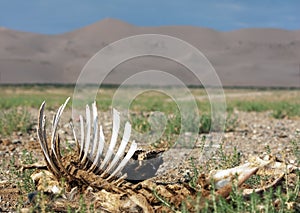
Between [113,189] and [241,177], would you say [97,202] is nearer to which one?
[113,189]

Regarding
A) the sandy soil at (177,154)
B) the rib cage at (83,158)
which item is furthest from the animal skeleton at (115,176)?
the sandy soil at (177,154)

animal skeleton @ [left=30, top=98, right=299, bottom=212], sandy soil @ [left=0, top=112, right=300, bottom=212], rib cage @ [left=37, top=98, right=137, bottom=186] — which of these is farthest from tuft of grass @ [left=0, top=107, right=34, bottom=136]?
rib cage @ [left=37, top=98, right=137, bottom=186]

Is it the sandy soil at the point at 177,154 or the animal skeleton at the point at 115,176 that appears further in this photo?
the sandy soil at the point at 177,154

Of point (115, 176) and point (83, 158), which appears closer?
point (115, 176)

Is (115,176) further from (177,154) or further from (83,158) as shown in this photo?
(177,154)

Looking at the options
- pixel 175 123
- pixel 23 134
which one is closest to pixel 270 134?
pixel 175 123

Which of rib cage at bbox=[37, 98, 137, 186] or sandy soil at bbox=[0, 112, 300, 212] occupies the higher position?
rib cage at bbox=[37, 98, 137, 186]

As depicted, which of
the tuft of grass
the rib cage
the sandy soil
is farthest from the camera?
the tuft of grass

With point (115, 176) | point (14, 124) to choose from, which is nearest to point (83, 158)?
point (115, 176)

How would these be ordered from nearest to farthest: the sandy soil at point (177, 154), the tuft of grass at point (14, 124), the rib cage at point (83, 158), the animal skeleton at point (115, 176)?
the animal skeleton at point (115, 176) < the rib cage at point (83, 158) < the sandy soil at point (177, 154) < the tuft of grass at point (14, 124)

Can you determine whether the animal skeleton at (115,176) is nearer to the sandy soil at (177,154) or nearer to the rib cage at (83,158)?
the rib cage at (83,158)

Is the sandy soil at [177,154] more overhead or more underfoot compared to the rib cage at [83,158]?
more underfoot

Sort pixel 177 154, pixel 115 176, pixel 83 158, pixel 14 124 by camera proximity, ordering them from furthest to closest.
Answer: pixel 14 124, pixel 177 154, pixel 83 158, pixel 115 176

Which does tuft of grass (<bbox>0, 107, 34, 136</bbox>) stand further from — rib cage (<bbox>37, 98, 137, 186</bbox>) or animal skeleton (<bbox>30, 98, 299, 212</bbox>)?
rib cage (<bbox>37, 98, 137, 186</bbox>)
